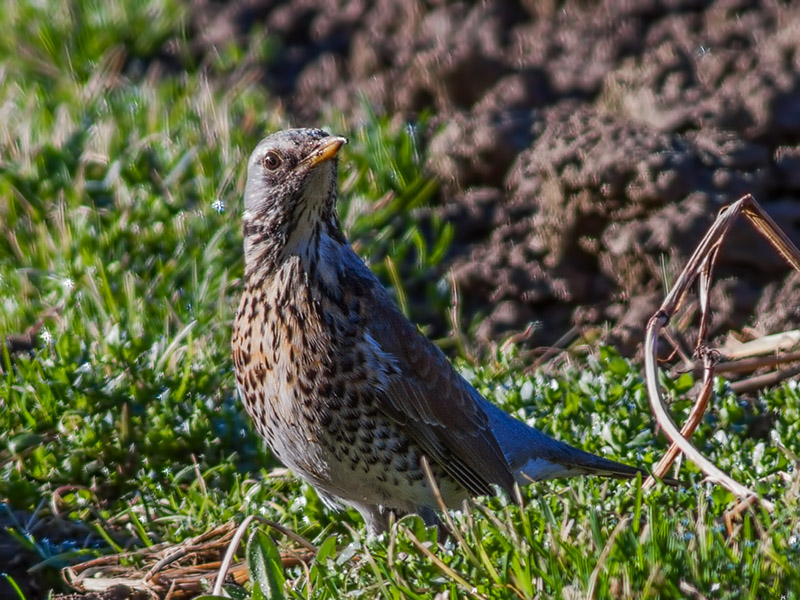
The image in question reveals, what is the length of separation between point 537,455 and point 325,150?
1.34 meters

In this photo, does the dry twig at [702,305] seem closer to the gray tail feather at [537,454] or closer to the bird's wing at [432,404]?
the gray tail feather at [537,454]

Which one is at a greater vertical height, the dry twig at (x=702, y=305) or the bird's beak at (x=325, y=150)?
the bird's beak at (x=325, y=150)

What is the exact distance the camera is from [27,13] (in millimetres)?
8391

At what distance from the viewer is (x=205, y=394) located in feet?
15.9

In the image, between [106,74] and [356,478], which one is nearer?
[356,478]

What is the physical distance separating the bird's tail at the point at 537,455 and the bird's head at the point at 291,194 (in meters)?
0.95

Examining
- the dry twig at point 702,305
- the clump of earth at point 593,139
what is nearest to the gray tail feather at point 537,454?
the dry twig at point 702,305

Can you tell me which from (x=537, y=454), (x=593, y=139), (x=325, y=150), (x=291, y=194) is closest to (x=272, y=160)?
(x=291, y=194)

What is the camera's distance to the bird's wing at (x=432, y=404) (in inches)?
159

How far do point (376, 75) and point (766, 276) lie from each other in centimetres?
292

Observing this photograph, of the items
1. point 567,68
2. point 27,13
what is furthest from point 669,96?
point 27,13

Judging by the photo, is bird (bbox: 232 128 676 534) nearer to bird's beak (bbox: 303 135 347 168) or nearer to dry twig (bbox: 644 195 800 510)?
bird's beak (bbox: 303 135 347 168)

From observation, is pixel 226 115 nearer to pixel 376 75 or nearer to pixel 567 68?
A: pixel 376 75

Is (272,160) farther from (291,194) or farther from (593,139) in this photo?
(593,139)
